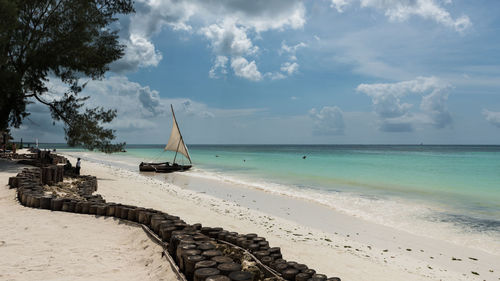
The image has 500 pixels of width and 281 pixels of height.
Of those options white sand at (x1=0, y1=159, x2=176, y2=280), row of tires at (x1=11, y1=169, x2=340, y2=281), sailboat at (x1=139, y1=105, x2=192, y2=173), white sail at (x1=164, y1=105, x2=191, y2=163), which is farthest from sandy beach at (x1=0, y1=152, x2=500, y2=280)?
white sail at (x1=164, y1=105, x2=191, y2=163)

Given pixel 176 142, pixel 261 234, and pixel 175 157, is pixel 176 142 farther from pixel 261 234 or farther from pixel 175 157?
pixel 261 234

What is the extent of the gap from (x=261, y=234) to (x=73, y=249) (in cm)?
489

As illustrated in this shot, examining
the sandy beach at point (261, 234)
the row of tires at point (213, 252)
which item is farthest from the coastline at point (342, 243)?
the row of tires at point (213, 252)

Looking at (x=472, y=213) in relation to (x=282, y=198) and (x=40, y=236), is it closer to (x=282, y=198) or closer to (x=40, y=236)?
(x=282, y=198)

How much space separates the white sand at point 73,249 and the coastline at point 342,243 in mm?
3132

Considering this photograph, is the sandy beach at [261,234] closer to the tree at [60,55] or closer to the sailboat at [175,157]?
the tree at [60,55]

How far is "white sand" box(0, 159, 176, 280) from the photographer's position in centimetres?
463

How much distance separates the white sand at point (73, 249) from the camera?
4.63 meters

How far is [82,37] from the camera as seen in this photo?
19.5 m

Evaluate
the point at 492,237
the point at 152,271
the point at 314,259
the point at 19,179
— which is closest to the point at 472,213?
the point at 492,237

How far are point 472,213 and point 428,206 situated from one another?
195 cm

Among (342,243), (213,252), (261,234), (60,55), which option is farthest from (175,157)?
(213,252)

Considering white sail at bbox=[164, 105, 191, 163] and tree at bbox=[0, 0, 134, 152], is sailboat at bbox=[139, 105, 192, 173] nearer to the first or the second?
white sail at bbox=[164, 105, 191, 163]

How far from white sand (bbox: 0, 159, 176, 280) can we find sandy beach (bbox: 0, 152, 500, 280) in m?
0.02
